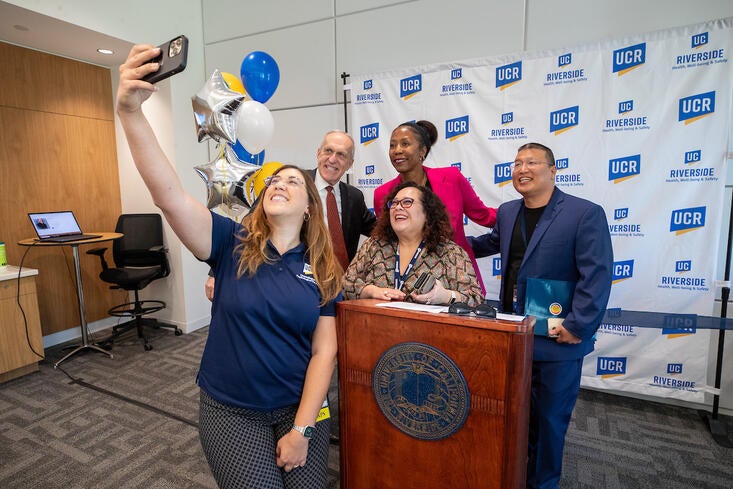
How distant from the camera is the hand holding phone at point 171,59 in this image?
80cm

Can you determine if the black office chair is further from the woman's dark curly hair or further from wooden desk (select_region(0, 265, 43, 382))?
the woman's dark curly hair

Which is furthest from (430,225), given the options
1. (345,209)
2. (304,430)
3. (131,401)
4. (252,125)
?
(131,401)

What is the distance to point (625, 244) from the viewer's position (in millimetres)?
2865

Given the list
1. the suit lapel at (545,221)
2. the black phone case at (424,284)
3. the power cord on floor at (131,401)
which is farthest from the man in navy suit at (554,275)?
the power cord on floor at (131,401)

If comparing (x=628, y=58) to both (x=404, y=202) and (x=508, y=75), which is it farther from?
(x=404, y=202)

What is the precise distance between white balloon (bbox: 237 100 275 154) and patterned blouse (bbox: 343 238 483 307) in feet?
2.94

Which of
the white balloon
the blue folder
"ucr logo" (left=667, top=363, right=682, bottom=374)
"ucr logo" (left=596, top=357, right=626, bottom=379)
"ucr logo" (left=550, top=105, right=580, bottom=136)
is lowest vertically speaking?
"ucr logo" (left=596, top=357, right=626, bottom=379)

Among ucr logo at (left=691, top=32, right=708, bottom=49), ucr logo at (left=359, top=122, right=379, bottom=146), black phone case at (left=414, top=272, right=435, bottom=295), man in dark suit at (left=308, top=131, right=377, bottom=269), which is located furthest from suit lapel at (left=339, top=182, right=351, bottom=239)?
ucr logo at (left=691, top=32, right=708, bottom=49)

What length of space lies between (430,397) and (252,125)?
1.60 meters

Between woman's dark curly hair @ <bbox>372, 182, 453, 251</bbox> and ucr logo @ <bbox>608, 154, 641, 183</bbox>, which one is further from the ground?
ucr logo @ <bbox>608, 154, 641, 183</bbox>

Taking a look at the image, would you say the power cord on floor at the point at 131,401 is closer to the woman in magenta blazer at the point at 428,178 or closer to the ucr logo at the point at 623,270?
the woman in magenta blazer at the point at 428,178

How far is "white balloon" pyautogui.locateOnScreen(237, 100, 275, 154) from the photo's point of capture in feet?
6.70

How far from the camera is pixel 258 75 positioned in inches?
92.6

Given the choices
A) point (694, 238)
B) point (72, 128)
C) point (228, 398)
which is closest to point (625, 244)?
point (694, 238)
